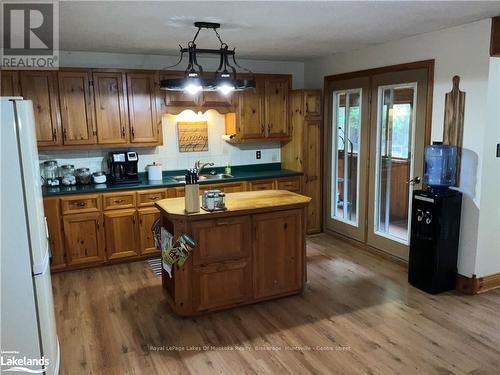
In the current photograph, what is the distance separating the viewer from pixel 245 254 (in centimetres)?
341

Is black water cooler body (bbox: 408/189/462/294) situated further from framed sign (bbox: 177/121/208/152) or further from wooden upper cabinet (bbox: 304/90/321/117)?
framed sign (bbox: 177/121/208/152)

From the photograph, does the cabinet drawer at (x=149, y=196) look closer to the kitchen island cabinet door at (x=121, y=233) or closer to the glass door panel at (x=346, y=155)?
the kitchen island cabinet door at (x=121, y=233)

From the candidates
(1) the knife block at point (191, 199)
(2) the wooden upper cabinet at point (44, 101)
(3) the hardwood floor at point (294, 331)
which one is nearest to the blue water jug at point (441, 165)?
(3) the hardwood floor at point (294, 331)

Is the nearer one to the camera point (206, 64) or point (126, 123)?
point (126, 123)

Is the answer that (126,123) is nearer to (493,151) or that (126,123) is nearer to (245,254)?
(245,254)

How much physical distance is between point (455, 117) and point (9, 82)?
4.40 metres

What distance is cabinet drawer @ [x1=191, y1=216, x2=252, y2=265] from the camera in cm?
322

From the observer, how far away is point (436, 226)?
3584 millimetres

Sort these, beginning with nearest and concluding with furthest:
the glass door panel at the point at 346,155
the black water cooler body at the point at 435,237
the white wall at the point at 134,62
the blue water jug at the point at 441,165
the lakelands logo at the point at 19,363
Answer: the lakelands logo at the point at 19,363 → the black water cooler body at the point at 435,237 → the blue water jug at the point at 441,165 → the white wall at the point at 134,62 → the glass door panel at the point at 346,155

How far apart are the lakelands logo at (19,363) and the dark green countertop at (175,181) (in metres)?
2.27

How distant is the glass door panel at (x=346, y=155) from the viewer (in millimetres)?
5066

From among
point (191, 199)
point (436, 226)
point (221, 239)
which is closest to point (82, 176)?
point (191, 199)

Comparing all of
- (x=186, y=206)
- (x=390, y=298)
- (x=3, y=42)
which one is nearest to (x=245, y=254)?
(x=186, y=206)

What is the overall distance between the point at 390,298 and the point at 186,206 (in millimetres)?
2035
